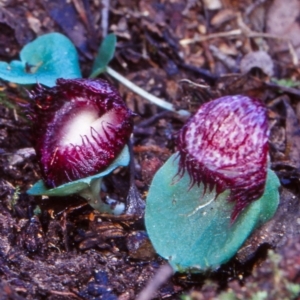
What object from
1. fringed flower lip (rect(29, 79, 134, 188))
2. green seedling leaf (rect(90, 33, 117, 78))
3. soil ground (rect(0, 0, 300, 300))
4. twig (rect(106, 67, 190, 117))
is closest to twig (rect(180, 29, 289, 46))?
soil ground (rect(0, 0, 300, 300))

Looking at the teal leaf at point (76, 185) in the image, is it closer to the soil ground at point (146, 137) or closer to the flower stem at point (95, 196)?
the flower stem at point (95, 196)

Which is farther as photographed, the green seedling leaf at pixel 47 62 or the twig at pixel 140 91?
the twig at pixel 140 91

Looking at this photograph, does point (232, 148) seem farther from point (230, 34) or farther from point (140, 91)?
point (230, 34)

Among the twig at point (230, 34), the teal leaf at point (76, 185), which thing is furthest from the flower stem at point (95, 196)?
the twig at point (230, 34)

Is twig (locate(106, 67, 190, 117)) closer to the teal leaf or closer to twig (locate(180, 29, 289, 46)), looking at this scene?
twig (locate(180, 29, 289, 46))

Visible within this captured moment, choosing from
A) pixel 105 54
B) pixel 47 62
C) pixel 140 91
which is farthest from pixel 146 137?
pixel 47 62

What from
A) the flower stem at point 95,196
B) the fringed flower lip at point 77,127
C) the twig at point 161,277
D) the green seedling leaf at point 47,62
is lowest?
the twig at point 161,277

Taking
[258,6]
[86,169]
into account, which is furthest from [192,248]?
[258,6]

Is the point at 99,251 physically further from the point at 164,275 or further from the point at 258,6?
the point at 258,6
